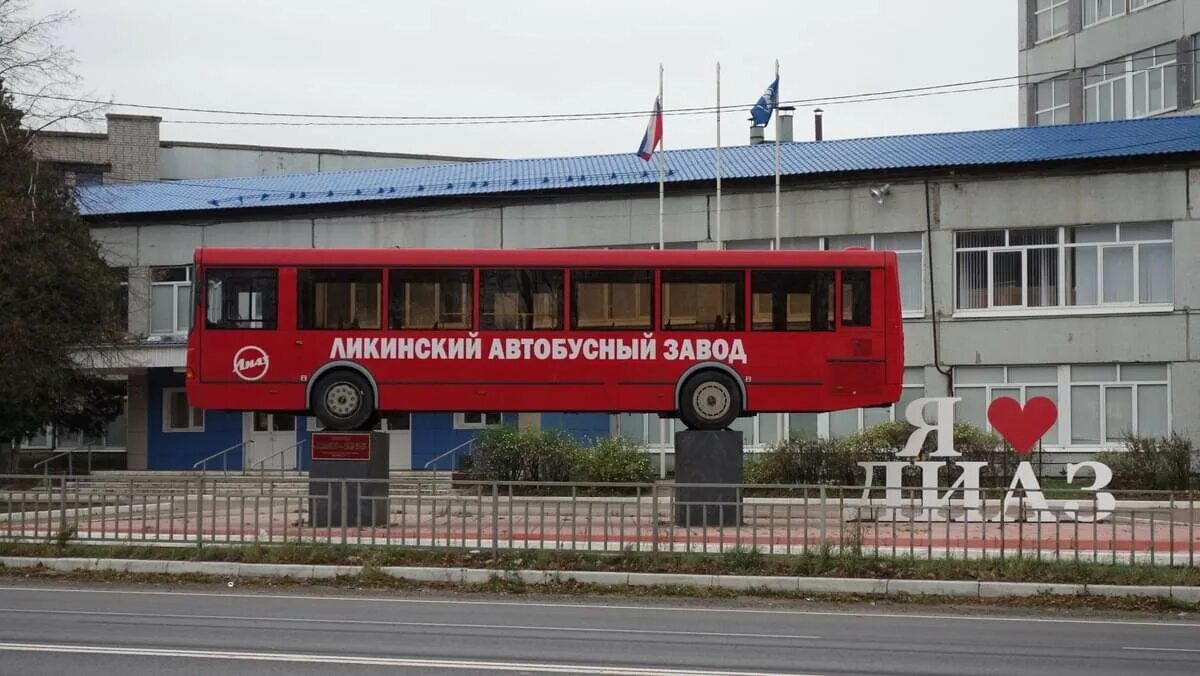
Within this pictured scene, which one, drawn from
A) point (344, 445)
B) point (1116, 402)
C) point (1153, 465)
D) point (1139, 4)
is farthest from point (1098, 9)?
point (344, 445)

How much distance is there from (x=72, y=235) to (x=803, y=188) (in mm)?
20579

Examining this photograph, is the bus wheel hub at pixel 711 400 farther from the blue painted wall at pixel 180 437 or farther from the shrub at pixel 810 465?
the blue painted wall at pixel 180 437

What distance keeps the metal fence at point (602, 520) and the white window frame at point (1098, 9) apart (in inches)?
1386

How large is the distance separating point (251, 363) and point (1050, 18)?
42.4 meters

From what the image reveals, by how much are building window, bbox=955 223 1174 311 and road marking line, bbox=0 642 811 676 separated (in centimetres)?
2691

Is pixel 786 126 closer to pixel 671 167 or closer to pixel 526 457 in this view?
pixel 671 167

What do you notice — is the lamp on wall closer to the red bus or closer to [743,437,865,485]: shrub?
[743,437,865,485]: shrub

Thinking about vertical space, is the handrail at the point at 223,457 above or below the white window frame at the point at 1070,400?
below

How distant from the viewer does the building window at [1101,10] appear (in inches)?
2025

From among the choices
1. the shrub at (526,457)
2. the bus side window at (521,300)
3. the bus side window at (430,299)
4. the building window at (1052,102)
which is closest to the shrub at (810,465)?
the shrub at (526,457)

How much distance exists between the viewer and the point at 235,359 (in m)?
23.3

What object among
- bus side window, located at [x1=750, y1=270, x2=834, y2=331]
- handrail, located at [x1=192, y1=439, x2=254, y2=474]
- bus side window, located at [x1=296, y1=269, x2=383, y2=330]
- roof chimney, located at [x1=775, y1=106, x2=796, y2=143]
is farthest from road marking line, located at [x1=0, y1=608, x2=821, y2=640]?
roof chimney, located at [x1=775, y1=106, x2=796, y2=143]

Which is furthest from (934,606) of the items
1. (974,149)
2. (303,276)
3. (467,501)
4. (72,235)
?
(72,235)

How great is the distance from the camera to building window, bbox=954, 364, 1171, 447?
35031mm
